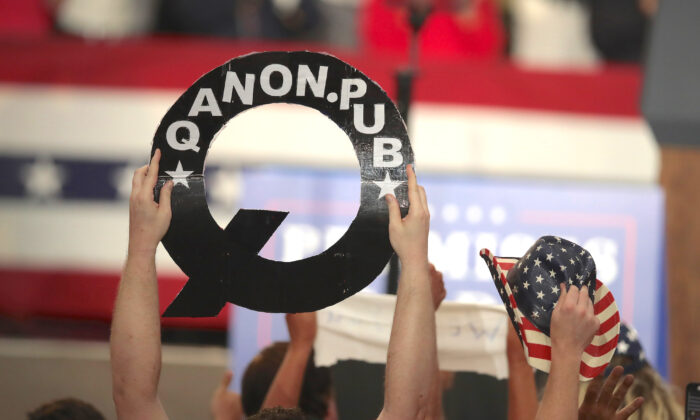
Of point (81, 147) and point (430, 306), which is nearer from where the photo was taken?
point (430, 306)

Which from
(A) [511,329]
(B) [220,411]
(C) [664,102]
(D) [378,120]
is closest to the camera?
(D) [378,120]

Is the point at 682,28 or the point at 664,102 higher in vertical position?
the point at 682,28

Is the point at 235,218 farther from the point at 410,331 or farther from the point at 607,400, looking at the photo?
the point at 607,400

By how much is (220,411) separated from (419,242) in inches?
32.2

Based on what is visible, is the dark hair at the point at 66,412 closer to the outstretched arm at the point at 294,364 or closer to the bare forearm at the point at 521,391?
the outstretched arm at the point at 294,364

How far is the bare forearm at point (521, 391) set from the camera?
1.95m

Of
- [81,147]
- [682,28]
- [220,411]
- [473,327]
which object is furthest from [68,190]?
[682,28]

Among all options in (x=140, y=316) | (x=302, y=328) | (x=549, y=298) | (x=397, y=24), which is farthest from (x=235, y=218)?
(x=397, y=24)

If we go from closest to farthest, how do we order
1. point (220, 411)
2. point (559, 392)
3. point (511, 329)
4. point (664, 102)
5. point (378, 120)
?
1. point (559, 392)
2. point (378, 120)
3. point (511, 329)
4. point (220, 411)
5. point (664, 102)

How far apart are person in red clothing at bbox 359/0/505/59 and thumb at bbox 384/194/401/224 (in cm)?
251

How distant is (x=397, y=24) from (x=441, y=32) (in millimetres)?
214

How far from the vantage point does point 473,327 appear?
6.93ft

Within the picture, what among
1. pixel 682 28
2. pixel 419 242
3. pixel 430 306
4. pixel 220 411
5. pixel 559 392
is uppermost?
pixel 682 28

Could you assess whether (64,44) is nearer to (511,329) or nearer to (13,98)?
(13,98)
